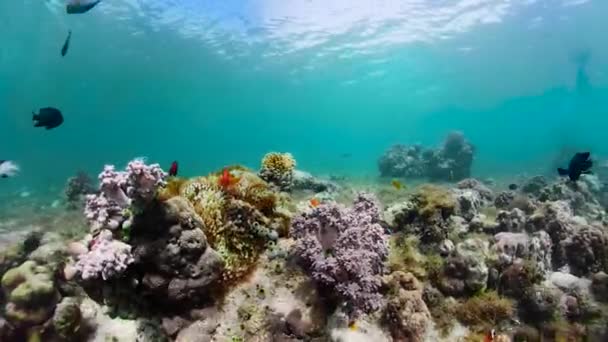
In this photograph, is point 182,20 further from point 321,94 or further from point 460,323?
point 321,94

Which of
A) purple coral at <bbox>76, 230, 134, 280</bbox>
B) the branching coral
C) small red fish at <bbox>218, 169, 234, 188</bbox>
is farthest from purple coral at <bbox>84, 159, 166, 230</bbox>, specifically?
the branching coral

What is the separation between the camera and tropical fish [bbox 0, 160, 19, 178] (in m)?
8.38

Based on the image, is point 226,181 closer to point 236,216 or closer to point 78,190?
point 236,216

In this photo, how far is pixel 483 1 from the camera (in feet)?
97.3

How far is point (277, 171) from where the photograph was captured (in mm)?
8883

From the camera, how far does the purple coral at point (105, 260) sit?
4.25 metres

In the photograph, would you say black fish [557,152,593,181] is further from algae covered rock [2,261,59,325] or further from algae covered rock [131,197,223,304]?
algae covered rock [2,261,59,325]

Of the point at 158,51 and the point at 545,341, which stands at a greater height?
the point at 545,341

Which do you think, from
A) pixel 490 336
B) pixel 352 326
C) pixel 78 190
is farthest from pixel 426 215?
pixel 78 190

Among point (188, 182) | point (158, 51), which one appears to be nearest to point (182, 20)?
point (158, 51)

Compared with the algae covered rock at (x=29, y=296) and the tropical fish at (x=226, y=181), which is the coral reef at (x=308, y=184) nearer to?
the tropical fish at (x=226, y=181)

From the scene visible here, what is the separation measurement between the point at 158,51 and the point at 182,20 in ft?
37.1

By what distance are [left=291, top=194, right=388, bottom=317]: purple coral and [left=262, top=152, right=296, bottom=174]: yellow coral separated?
2.89 metres

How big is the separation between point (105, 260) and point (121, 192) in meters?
0.93
